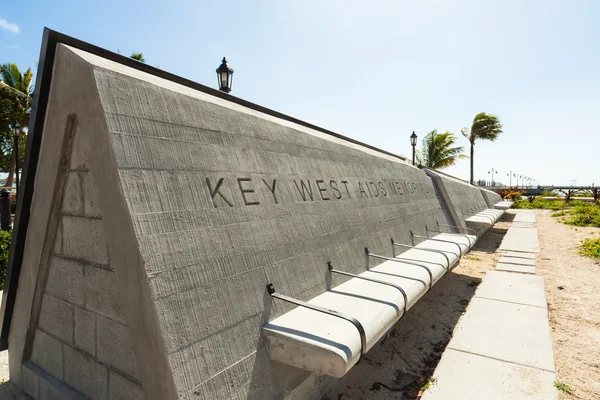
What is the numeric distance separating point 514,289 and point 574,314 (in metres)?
0.82

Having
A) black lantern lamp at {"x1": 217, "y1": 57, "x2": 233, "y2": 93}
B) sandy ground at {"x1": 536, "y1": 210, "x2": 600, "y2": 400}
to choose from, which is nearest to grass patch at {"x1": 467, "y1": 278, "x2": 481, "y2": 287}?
sandy ground at {"x1": 536, "y1": 210, "x2": 600, "y2": 400}

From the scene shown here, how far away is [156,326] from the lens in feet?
5.97

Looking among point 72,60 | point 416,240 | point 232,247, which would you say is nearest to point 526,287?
point 416,240

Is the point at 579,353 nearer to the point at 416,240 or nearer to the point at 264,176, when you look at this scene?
the point at 416,240

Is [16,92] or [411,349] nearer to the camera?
[411,349]

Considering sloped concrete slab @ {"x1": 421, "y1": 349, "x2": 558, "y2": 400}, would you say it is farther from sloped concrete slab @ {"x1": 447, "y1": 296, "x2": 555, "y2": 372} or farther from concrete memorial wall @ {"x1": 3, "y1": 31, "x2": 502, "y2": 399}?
concrete memorial wall @ {"x1": 3, "y1": 31, "x2": 502, "y2": 399}

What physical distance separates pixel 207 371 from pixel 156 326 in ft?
1.37

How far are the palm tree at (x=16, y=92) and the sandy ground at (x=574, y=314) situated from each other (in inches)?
1089

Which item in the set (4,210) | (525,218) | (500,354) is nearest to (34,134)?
(500,354)

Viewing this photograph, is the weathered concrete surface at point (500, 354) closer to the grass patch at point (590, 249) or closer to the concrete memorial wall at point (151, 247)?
the concrete memorial wall at point (151, 247)

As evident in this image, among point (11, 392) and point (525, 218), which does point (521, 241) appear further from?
point (11, 392)

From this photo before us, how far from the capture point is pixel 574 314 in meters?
4.88

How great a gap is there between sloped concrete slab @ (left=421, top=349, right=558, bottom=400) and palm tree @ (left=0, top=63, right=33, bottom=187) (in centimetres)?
2686

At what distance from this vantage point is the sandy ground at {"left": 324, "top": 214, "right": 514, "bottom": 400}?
10.3 feet
